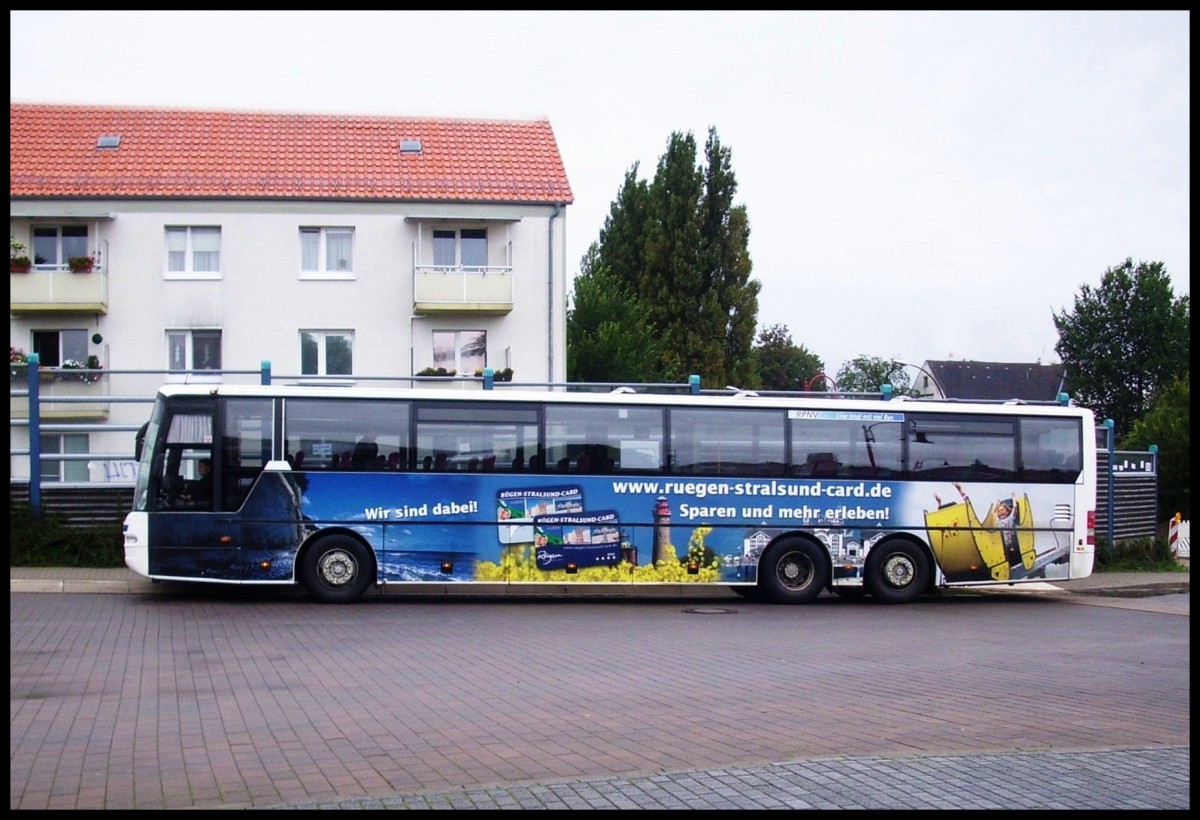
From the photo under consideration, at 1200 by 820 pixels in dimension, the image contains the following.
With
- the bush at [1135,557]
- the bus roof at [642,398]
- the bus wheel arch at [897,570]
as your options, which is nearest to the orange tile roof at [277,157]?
the bush at [1135,557]

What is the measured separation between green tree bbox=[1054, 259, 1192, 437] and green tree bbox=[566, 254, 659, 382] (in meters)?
25.9

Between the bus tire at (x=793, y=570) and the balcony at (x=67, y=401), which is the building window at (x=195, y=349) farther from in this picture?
the bus tire at (x=793, y=570)

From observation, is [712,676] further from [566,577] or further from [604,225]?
[604,225]

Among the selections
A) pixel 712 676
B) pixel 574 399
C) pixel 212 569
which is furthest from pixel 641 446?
pixel 712 676

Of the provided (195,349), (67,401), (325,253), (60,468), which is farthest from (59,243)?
(60,468)

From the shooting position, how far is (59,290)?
33625 millimetres

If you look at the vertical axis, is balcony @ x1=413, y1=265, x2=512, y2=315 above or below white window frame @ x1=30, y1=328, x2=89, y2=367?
above

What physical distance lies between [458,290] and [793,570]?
707 inches

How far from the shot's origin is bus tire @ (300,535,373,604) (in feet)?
58.3

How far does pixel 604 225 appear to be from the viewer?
61562 millimetres

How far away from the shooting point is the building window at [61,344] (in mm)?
34656

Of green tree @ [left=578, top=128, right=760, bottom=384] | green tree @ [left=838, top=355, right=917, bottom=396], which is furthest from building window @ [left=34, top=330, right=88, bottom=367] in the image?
green tree @ [left=838, top=355, right=917, bottom=396]

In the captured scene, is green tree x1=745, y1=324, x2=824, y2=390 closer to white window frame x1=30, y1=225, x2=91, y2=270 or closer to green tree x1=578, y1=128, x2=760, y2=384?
green tree x1=578, y1=128, x2=760, y2=384

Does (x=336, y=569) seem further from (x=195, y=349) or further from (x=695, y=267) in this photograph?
(x=695, y=267)
